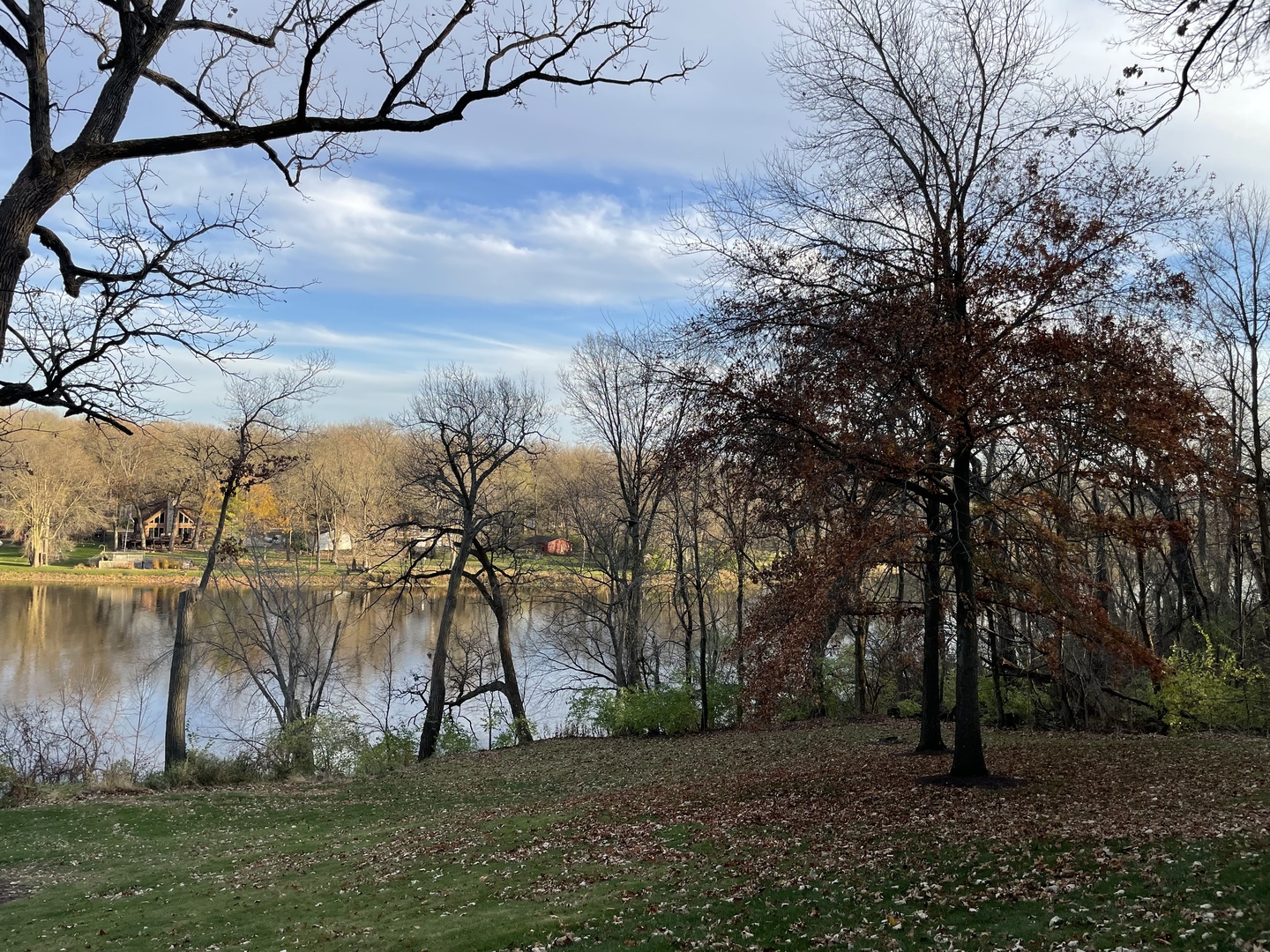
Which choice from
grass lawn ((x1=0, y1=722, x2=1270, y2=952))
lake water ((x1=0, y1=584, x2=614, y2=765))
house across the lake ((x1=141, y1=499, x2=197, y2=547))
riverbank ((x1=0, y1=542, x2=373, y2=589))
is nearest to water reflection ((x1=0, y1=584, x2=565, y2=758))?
lake water ((x1=0, y1=584, x2=614, y2=765))

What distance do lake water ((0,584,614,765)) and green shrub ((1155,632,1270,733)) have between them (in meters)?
16.3

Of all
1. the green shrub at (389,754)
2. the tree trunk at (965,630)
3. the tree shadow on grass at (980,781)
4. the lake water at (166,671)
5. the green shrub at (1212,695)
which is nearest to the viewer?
the tree shadow on grass at (980,781)

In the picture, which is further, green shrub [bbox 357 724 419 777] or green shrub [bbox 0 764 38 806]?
green shrub [bbox 357 724 419 777]

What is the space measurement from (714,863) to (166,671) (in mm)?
27187

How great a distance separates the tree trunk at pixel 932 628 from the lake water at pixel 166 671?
1392 centimetres

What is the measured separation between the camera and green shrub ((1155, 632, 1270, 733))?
1495 cm

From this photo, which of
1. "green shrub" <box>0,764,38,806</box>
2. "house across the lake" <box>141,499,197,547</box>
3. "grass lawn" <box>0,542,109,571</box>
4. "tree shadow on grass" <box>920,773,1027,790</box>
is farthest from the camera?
"house across the lake" <box>141,499,197,547</box>

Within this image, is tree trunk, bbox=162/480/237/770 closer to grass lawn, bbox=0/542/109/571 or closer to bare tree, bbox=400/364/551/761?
bare tree, bbox=400/364/551/761

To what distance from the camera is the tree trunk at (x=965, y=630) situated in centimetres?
1027

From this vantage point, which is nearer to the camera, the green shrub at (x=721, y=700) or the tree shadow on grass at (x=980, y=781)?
the tree shadow on grass at (x=980, y=781)

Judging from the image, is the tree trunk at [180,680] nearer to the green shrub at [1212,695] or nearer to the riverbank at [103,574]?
the green shrub at [1212,695]

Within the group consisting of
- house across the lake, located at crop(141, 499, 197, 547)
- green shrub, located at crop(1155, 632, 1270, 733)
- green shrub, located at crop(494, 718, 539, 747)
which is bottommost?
green shrub, located at crop(494, 718, 539, 747)

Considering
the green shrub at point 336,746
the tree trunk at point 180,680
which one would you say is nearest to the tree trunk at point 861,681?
the green shrub at point 336,746

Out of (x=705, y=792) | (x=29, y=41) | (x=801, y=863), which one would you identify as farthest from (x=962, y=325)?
(x=29, y=41)
